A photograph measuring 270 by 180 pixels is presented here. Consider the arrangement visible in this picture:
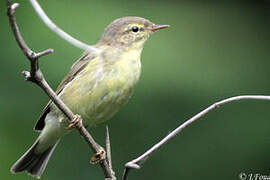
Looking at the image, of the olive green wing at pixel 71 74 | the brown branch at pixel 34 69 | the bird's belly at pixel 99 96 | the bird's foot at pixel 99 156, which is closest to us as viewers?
the brown branch at pixel 34 69

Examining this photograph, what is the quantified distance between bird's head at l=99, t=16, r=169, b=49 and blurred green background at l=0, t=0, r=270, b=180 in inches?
10.8

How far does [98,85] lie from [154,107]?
2.84ft

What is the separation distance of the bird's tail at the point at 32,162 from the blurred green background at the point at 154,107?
0.14m

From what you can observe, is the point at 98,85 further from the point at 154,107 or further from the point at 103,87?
the point at 154,107

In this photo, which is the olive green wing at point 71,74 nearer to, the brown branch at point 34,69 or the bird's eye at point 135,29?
the bird's eye at point 135,29

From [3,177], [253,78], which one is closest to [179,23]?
[253,78]

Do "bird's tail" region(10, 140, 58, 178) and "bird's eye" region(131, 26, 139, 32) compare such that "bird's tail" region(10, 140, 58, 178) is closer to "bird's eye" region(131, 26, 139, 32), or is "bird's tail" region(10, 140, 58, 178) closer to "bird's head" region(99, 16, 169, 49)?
"bird's head" region(99, 16, 169, 49)

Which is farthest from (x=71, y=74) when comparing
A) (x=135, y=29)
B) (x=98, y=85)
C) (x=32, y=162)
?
(x=32, y=162)

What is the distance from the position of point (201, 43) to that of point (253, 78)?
62 centimetres

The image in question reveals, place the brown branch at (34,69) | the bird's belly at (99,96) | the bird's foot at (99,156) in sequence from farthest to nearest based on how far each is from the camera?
the bird's belly at (99,96) → the bird's foot at (99,156) → the brown branch at (34,69)


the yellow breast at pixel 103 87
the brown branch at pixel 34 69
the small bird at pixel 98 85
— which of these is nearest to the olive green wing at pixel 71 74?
the small bird at pixel 98 85

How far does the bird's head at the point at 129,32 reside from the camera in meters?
3.71

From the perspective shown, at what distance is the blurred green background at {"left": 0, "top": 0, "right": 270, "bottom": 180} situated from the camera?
3.92 meters

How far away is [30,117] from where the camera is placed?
3910 mm
